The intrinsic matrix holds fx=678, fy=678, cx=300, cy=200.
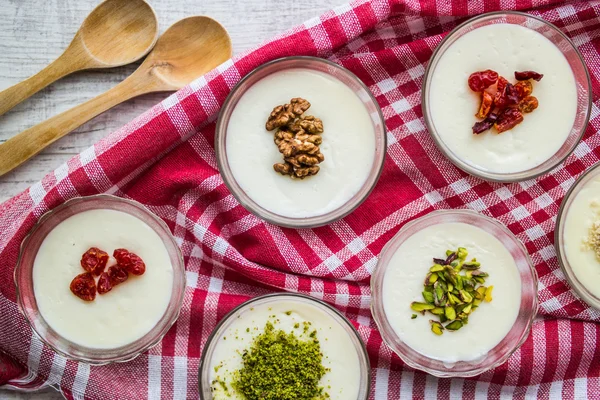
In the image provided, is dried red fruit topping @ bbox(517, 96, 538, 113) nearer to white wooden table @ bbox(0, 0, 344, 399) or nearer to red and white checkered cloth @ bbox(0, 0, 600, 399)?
red and white checkered cloth @ bbox(0, 0, 600, 399)

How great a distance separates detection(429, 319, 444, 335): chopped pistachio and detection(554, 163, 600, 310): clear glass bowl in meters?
0.58

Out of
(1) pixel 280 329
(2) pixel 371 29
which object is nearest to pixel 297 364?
(1) pixel 280 329

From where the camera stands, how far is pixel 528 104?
2707mm

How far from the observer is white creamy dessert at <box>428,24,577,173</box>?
109 inches

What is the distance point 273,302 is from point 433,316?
0.65m

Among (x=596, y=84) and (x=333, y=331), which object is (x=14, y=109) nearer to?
(x=333, y=331)

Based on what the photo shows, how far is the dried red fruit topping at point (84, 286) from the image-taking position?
2637 millimetres

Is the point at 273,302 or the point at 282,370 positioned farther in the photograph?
the point at 273,302

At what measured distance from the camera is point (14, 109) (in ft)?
9.66

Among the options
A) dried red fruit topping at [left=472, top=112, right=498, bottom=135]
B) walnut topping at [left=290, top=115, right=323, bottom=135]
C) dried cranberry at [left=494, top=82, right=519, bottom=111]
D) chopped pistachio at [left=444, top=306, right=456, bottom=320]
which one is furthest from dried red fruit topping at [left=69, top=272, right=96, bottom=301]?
dried cranberry at [left=494, top=82, right=519, bottom=111]

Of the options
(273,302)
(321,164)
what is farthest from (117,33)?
(273,302)

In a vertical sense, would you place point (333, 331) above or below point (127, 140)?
below

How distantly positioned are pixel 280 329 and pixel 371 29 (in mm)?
1301

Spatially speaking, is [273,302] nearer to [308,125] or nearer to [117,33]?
[308,125]
